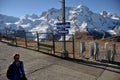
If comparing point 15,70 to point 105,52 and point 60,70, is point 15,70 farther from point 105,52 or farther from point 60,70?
point 105,52

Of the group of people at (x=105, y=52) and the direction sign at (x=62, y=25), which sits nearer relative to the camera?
the group of people at (x=105, y=52)

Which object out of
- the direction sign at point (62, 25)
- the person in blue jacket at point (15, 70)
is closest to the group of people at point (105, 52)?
the direction sign at point (62, 25)

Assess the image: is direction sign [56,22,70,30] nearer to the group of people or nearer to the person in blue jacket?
the group of people

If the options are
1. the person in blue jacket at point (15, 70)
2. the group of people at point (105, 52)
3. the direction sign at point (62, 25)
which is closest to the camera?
the person in blue jacket at point (15, 70)

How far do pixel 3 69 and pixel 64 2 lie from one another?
18.4 ft

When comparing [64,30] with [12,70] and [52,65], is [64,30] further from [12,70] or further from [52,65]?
[12,70]

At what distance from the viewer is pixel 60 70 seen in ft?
35.6

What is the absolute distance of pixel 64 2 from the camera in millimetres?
13250

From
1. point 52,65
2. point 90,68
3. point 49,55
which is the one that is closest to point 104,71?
point 90,68

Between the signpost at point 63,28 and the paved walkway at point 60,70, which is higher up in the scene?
the signpost at point 63,28

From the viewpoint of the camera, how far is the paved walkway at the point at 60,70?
384 inches

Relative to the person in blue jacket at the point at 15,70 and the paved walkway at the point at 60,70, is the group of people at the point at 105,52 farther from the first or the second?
the person in blue jacket at the point at 15,70

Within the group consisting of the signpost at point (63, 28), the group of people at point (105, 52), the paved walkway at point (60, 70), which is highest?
the signpost at point (63, 28)

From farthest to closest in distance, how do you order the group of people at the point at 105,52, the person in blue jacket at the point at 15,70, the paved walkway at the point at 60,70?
the group of people at the point at 105,52
the paved walkway at the point at 60,70
the person in blue jacket at the point at 15,70
